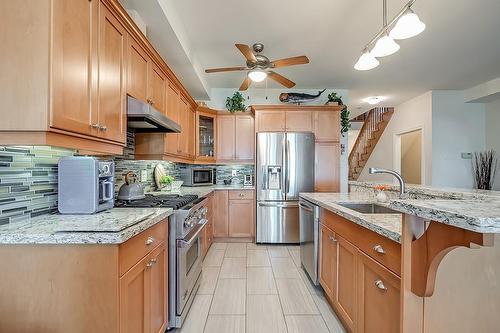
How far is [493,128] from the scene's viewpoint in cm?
496

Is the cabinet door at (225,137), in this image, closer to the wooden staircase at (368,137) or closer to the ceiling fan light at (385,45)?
the ceiling fan light at (385,45)

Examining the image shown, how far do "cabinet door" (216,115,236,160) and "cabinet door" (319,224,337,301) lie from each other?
2.51 metres

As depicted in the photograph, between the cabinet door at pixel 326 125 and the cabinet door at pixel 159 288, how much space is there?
330 cm

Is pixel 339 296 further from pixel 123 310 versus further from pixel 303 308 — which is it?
pixel 123 310

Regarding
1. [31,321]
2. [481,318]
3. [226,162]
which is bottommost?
[31,321]

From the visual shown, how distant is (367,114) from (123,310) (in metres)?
8.40

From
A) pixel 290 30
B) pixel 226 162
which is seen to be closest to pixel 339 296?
pixel 290 30

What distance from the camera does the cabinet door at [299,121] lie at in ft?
14.0

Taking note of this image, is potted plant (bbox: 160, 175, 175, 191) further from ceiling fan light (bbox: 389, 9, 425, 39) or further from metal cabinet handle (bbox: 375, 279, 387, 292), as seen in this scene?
ceiling fan light (bbox: 389, 9, 425, 39)

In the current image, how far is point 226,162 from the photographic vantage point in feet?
14.8

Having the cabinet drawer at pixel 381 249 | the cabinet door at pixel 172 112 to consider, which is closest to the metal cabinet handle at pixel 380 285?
the cabinet drawer at pixel 381 249

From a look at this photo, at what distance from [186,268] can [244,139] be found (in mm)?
2845

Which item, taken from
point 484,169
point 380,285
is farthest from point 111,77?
point 484,169

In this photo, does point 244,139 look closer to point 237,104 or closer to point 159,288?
point 237,104
